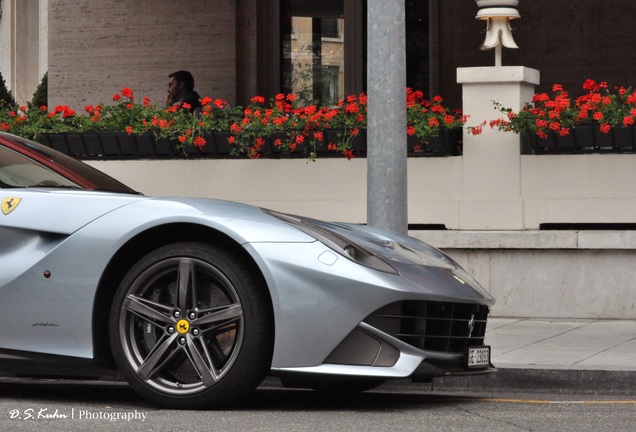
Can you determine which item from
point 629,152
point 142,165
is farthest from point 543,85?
point 142,165

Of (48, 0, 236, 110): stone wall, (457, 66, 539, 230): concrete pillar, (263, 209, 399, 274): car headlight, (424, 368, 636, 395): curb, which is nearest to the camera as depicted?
(263, 209, 399, 274): car headlight

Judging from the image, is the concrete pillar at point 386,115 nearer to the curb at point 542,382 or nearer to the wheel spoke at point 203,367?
the curb at point 542,382

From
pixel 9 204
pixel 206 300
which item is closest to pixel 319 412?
pixel 206 300

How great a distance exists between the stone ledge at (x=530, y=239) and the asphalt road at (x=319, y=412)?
364 cm

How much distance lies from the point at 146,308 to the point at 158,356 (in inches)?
9.0

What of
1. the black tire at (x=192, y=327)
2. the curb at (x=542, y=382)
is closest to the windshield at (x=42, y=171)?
the black tire at (x=192, y=327)

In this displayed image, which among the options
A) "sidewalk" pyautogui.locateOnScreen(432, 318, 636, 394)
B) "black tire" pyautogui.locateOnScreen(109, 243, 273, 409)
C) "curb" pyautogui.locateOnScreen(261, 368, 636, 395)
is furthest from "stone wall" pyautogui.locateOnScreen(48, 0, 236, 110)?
"black tire" pyautogui.locateOnScreen(109, 243, 273, 409)

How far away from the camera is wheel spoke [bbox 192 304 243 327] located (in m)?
5.98

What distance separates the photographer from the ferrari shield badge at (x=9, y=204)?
6.38 meters

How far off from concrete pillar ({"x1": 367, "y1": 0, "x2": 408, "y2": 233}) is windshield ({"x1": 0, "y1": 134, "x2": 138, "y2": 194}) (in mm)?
2201

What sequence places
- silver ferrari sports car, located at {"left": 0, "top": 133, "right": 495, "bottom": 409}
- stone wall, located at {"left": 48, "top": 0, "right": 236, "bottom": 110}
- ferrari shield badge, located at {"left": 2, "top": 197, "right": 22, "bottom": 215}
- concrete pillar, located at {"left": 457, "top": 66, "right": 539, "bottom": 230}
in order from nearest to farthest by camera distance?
silver ferrari sports car, located at {"left": 0, "top": 133, "right": 495, "bottom": 409} < ferrari shield badge, located at {"left": 2, "top": 197, "right": 22, "bottom": 215} < concrete pillar, located at {"left": 457, "top": 66, "right": 539, "bottom": 230} < stone wall, located at {"left": 48, "top": 0, "right": 236, "bottom": 110}

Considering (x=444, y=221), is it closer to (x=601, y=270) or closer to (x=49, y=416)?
(x=601, y=270)

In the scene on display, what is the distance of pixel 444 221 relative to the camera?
11477mm

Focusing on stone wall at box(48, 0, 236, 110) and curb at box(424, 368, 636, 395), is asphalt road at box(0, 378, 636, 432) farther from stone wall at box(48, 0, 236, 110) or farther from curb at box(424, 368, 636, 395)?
stone wall at box(48, 0, 236, 110)
